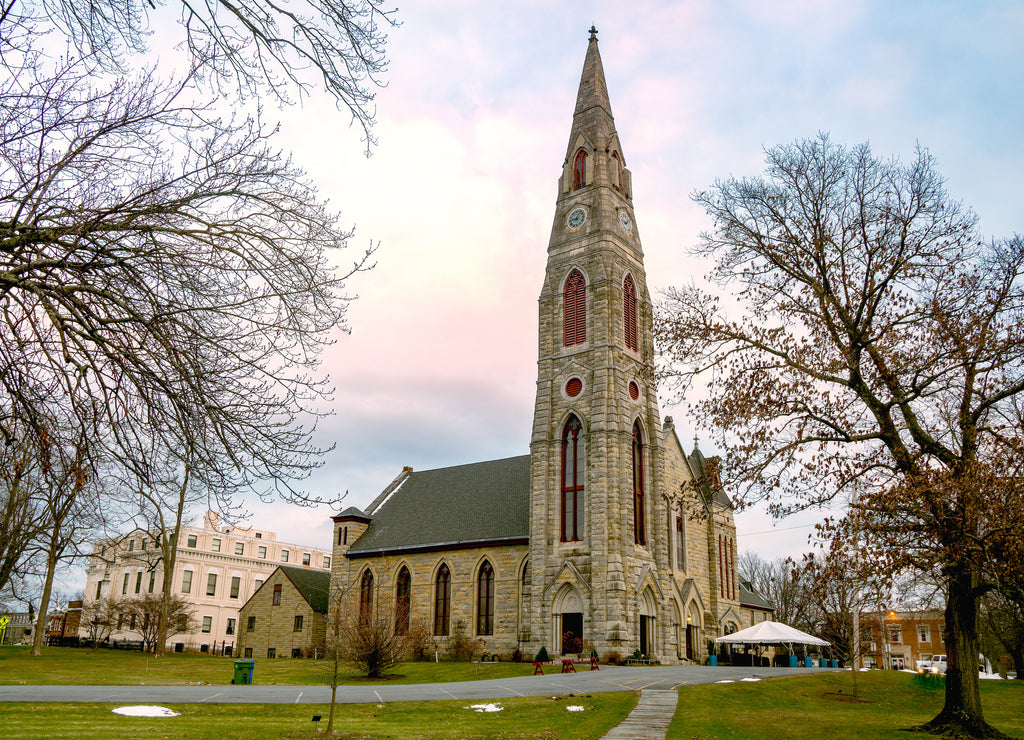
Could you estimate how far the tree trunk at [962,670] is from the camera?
16.0 m

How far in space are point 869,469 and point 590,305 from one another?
24570mm

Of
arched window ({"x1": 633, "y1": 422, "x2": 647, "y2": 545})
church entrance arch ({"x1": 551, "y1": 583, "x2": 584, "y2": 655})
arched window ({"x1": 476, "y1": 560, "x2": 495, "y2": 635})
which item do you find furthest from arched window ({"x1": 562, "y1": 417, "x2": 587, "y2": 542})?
arched window ({"x1": 476, "y1": 560, "x2": 495, "y2": 635})

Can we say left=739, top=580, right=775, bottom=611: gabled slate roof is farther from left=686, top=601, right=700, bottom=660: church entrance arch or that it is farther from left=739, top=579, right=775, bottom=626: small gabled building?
left=686, top=601, right=700, bottom=660: church entrance arch

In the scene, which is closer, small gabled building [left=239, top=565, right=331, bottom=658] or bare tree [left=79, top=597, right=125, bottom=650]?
small gabled building [left=239, top=565, right=331, bottom=658]

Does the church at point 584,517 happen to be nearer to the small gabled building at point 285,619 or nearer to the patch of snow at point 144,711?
the small gabled building at point 285,619

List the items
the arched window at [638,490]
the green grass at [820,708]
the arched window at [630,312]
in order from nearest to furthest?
the green grass at [820,708] → the arched window at [638,490] → the arched window at [630,312]

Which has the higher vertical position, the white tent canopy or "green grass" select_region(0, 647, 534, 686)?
the white tent canopy

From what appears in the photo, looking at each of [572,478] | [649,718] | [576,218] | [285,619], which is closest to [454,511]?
[572,478]

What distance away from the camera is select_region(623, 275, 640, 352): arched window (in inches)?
1593

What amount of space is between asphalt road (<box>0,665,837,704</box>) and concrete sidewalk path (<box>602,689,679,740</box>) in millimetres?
1342

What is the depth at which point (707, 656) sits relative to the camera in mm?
39094

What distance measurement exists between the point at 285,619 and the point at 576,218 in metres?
30.3

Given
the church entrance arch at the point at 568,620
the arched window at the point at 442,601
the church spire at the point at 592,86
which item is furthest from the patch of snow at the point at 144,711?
the church spire at the point at 592,86

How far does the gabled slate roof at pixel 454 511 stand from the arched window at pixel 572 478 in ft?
10.7
